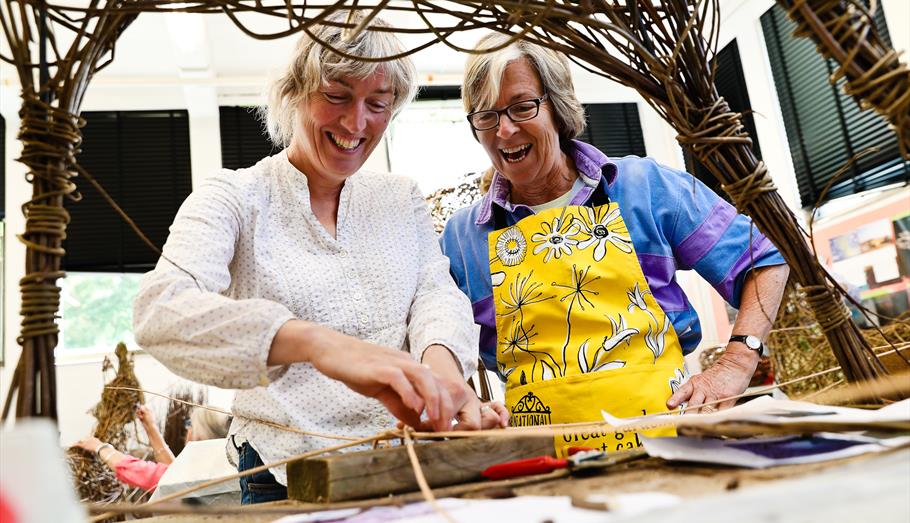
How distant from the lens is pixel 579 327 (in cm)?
140

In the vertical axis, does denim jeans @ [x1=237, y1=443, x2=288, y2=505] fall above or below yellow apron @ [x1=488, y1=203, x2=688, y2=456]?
below

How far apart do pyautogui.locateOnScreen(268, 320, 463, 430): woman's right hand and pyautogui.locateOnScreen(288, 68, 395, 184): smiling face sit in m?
0.52

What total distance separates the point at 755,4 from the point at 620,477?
5.26 metres

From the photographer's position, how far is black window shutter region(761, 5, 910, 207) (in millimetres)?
4109

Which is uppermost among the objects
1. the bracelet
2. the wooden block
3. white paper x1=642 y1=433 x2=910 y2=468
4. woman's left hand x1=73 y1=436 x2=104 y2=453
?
the wooden block

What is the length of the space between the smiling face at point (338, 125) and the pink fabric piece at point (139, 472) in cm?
270

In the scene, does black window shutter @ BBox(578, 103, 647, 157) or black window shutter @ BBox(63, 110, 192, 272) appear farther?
black window shutter @ BBox(578, 103, 647, 157)

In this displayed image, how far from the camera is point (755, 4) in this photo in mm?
5078

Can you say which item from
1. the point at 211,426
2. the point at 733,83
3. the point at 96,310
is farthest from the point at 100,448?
the point at 733,83

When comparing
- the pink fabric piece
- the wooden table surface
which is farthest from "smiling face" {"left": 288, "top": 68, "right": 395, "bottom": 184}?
the pink fabric piece

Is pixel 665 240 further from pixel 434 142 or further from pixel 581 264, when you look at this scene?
pixel 434 142

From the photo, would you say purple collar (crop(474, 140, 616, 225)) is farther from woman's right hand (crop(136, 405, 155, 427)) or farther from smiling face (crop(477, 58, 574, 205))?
woman's right hand (crop(136, 405, 155, 427))

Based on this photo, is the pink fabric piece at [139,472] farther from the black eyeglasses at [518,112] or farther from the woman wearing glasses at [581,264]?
the black eyeglasses at [518,112]

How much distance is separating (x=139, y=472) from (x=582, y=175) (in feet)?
9.32
